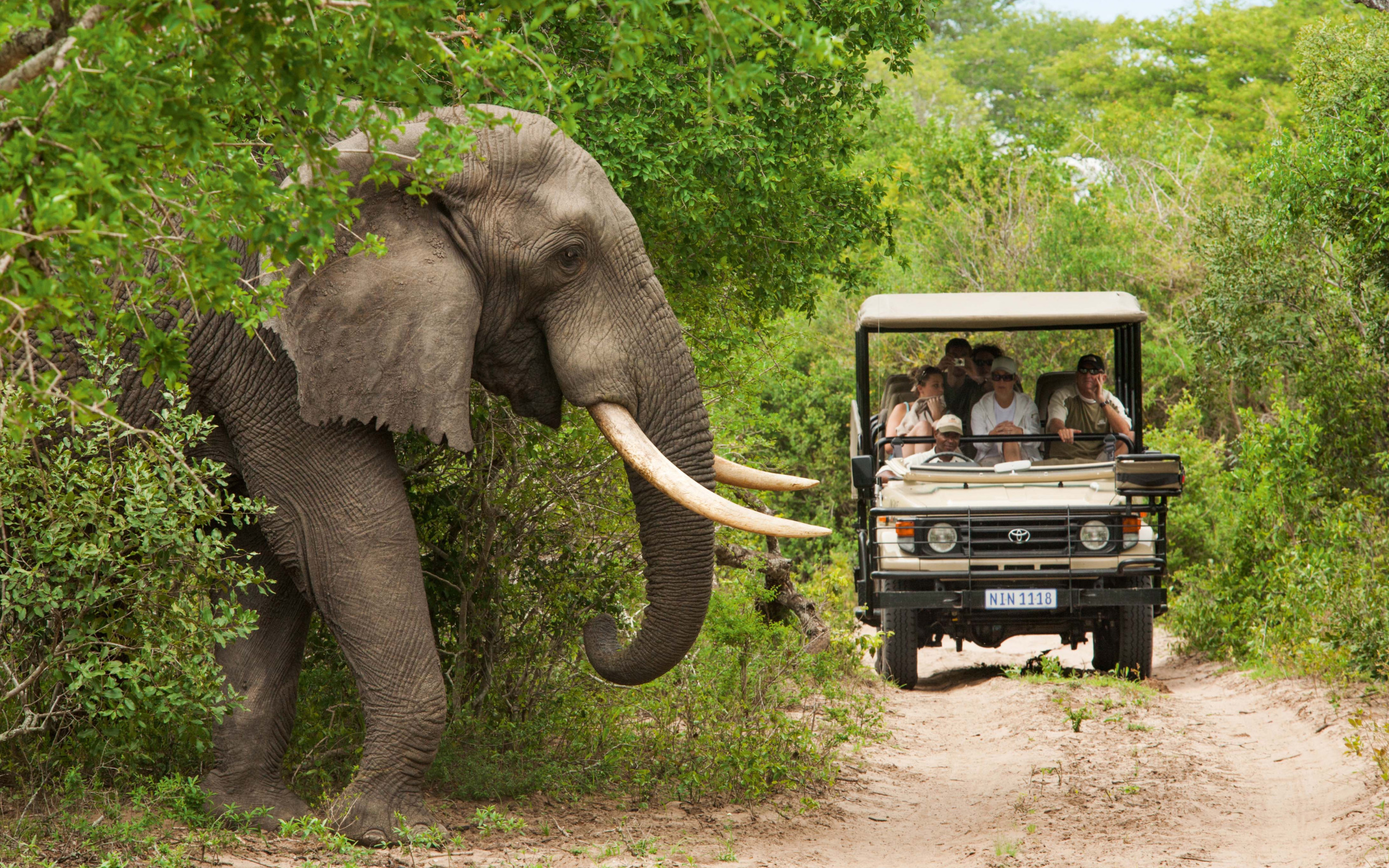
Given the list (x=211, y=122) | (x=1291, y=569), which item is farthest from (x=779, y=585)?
(x=211, y=122)

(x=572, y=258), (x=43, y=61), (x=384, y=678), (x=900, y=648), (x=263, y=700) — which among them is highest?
(x=43, y=61)

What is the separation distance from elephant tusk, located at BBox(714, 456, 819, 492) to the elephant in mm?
27

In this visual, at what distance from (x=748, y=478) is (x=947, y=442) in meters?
4.68

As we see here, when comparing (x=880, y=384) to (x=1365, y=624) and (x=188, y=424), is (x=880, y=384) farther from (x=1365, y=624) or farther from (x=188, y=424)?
(x=188, y=424)

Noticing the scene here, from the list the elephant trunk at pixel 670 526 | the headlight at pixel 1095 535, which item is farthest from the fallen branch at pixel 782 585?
the elephant trunk at pixel 670 526

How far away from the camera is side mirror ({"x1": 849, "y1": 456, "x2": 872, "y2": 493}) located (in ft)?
33.0

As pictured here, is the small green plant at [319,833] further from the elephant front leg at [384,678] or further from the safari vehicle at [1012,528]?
the safari vehicle at [1012,528]

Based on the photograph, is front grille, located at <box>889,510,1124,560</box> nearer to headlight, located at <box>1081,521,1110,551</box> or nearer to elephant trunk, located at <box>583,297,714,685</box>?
headlight, located at <box>1081,521,1110,551</box>

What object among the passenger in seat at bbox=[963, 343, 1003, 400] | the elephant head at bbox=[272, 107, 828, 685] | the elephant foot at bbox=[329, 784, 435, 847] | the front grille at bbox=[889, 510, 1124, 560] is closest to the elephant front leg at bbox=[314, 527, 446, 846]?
the elephant foot at bbox=[329, 784, 435, 847]

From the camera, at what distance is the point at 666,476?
5828 millimetres

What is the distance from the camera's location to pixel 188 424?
543cm

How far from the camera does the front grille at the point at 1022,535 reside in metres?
10.2

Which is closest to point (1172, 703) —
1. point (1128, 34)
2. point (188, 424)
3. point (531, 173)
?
point (531, 173)

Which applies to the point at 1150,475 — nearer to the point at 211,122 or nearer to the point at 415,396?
the point at 415,396
